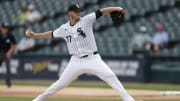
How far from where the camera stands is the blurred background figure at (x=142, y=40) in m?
21.9

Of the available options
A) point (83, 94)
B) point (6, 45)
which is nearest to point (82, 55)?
point (83, 94)

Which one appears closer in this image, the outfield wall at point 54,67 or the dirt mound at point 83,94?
the dirt mound at point 83,94

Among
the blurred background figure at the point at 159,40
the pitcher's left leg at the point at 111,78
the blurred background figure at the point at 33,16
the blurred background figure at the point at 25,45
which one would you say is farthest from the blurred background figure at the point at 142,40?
the pitcher's left leg at the point at 111,78

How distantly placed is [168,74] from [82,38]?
10.4 m

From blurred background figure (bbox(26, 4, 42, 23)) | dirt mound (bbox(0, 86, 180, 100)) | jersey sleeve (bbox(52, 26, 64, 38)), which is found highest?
blurred background figure (bbox(26, 4, 42, 23))

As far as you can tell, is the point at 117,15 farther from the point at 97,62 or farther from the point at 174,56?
the point at 174,56

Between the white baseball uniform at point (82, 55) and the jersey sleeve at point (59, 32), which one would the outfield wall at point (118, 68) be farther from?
the white baseball uniform at point (82, 55)

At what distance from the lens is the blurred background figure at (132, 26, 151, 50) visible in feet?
72.0

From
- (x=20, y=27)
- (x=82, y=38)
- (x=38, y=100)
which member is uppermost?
(x=20, y=27)

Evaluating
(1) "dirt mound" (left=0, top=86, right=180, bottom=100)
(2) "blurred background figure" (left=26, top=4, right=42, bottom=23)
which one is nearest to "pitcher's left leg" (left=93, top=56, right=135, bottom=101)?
(1) "dirt mound" (left=0, top=86, right=180, bottom=100)

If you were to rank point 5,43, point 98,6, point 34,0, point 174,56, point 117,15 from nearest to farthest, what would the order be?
point 117,15 → point 5,43 → point 174,56 → point 98,6 → point 34,0

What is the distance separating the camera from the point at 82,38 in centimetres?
1135

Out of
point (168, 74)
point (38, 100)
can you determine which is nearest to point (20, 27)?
point (168, 74)

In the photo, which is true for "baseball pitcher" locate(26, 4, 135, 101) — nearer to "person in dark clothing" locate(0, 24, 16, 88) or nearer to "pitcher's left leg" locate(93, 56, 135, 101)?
"pitcher's left leg" locate(93, 56, 135, 101)
